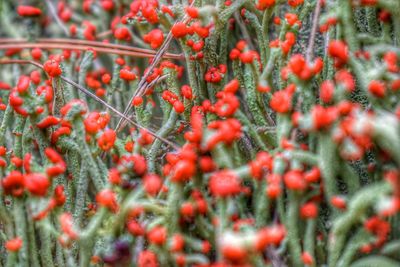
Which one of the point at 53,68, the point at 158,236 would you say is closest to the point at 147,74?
the point at 53,68

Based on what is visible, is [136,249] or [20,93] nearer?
[136,249]

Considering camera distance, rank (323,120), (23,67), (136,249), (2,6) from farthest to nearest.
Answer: (2,6) < (23,67) < (136,249) < (323,120)

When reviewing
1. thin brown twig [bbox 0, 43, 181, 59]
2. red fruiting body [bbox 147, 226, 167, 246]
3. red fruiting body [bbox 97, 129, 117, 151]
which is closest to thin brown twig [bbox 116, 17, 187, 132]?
thin brown twig [bbox 0, 43, 181, 59]

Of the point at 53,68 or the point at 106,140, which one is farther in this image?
the point at 53,68

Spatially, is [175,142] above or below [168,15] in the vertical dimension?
below

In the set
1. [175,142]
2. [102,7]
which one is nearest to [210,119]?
[175,142]

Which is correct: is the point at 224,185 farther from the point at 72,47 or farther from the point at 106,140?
the point at 72,47

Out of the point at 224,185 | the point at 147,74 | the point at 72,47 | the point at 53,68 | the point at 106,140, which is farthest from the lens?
the point at 72,47

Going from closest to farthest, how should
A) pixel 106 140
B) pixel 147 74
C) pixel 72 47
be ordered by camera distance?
pixel 106 140, pixel 147 74, pixel 72 47

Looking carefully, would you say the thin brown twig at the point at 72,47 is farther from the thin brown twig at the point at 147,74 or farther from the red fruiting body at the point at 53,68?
the red fruiting body at the point at 53,68

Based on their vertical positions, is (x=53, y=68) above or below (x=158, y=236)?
above

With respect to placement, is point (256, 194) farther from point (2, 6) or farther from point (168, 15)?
point (2, 6)
